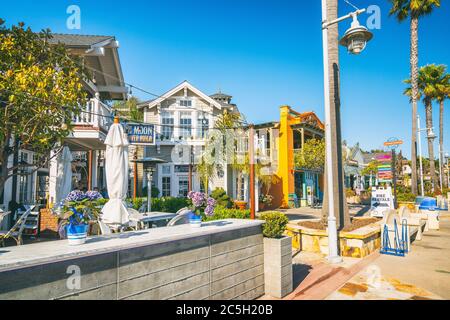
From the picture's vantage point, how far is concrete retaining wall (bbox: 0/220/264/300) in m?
2.46

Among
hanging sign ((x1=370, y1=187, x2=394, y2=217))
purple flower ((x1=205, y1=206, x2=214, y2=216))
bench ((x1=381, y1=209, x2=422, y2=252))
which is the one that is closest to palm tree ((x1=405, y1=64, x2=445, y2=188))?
hanging sign ((x1=370, y1=187, x2=394, y2=217))

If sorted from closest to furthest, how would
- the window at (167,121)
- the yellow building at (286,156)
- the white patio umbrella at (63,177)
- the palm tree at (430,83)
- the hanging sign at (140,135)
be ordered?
1. the white patio umbrella at (63,177)
2. the hanging sign at (140,135)
3. the window at (167,121)
4. the yellow building at (286,156)
5. the palm tree at (430,83)

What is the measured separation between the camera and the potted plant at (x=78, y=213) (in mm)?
3107

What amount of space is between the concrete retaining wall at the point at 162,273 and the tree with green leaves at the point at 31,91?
566 centimetres

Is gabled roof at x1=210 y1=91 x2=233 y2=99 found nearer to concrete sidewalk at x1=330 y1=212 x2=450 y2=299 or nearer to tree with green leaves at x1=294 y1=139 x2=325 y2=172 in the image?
tree with green leaves at x1=294 y1=139 x2=325 y2=172

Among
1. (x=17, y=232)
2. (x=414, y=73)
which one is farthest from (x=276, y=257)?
(x=414, y=73)

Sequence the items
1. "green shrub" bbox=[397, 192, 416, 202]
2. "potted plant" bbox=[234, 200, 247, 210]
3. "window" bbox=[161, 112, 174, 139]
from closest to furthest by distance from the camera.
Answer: "potted plant" bbox=[234, 200, 247, 210]
"green shrub" bbox=[397, 192, 416, 202]
"window" bbox=[161, 112, 174, 139]

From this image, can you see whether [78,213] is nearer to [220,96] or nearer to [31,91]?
[31,91]

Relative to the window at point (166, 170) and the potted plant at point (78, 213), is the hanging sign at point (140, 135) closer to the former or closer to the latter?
the window at point (166, 170)

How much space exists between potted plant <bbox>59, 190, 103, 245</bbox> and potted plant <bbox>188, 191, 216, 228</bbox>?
1458 mm

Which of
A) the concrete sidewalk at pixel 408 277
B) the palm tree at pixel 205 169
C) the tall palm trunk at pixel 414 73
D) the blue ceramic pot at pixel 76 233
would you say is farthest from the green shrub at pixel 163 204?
the tall palm trunk at pixel 414 73

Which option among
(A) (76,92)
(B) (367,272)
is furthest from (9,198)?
(B) (367,272)
